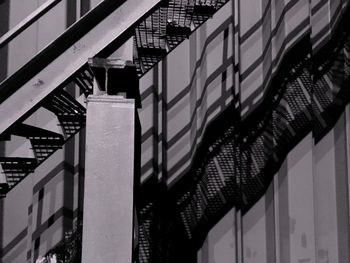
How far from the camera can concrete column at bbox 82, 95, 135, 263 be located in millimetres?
3465

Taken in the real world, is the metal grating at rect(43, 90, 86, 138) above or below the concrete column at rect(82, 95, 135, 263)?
above

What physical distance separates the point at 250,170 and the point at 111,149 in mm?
3151

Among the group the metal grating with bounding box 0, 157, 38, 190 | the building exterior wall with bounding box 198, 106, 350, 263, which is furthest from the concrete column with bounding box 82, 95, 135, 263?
the building exterior wall with bounding box 198, 106, 350, 263

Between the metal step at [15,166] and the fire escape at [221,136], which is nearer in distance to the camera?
Answer: the metal step at [15,166]

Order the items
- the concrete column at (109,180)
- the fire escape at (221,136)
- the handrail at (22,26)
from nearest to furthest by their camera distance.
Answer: the concrete column at (109,180)
the handrail at (22,26)
the fire escape at (221,136)

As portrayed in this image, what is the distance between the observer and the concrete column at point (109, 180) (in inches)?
136

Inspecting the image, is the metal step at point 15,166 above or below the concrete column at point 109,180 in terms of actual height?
above

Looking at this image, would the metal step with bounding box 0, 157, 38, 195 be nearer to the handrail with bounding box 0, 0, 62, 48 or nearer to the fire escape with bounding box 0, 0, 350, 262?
the fire escape with bounding box 0, 0, 350, 262

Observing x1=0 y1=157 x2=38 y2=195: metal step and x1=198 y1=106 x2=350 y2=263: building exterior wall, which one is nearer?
x1=0 y1=157 x2=38 y2=195: metal step

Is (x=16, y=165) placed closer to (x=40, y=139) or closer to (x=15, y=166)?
(x=15, y=166)

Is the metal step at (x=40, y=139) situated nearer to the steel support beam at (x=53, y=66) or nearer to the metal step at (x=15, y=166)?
the metal step at (x=15, y=166)

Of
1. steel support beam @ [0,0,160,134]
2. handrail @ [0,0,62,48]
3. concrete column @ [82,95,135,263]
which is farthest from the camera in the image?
handrail @ [0,0,62,48]

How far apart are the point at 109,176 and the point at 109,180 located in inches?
1.2

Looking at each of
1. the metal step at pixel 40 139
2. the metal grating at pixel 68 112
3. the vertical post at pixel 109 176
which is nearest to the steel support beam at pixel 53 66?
the vertical post at pixel 109 176
